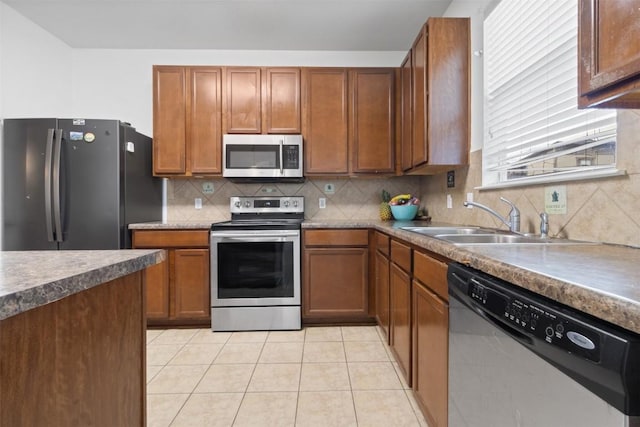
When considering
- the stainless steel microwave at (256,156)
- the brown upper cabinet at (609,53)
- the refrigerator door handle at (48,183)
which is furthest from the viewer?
the stainless steel microwave at (256,156)

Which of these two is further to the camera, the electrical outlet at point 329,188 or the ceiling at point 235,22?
the electrical outlet at point 329,188

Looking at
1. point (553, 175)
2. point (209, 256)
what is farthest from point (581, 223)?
point (209, 256)

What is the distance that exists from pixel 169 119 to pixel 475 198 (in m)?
2.57

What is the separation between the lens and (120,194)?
7.99 feet

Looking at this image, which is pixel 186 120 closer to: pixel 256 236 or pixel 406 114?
pixel 256 236

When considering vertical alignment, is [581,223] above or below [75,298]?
above

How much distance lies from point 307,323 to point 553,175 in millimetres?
2026

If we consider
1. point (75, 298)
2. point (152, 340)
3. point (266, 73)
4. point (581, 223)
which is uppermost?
point (266, 73)

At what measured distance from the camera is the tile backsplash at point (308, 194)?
3.16 metres

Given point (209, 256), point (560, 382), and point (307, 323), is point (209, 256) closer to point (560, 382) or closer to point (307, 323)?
point (307, 323)

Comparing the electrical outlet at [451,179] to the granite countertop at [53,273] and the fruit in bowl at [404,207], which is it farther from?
the granite countertop at [53,273]

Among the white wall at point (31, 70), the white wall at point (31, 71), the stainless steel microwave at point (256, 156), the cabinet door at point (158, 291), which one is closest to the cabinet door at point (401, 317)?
the stainless steel microwave at point (256, 156)

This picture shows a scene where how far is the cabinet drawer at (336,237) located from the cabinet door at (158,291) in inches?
A: 46.5

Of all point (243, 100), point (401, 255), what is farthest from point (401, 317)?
point (243, 100)
